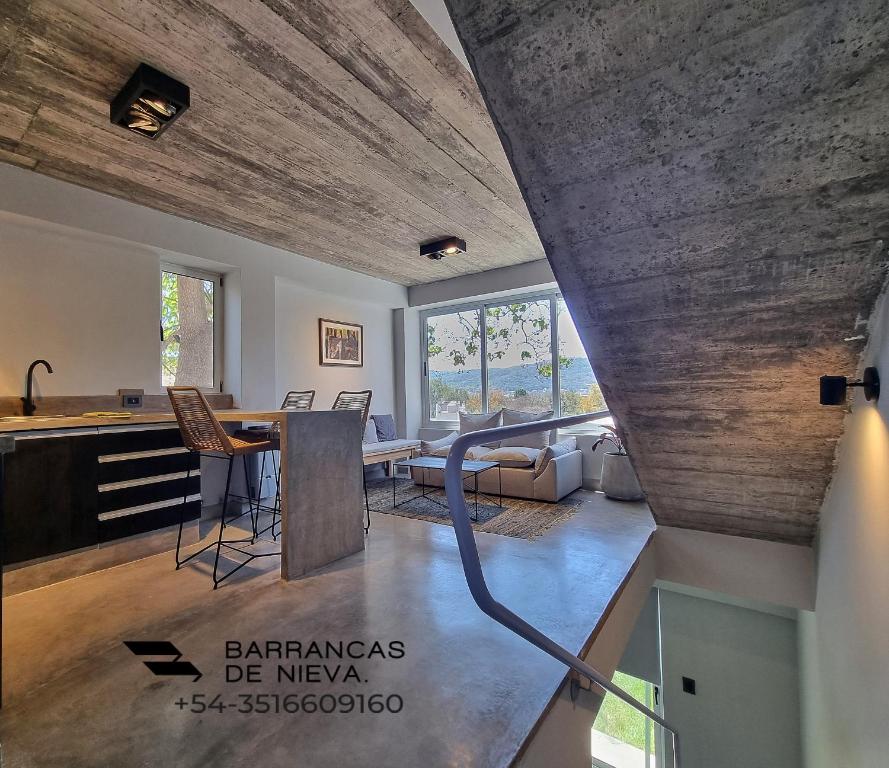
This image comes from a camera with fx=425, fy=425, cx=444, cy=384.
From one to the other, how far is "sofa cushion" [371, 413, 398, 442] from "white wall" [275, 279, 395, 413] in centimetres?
22

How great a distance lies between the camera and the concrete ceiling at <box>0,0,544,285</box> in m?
1.75

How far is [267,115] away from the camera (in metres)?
2.32

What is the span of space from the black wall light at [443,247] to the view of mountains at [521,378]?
6.28 feet

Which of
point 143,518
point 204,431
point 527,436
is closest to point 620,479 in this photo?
point 527,436

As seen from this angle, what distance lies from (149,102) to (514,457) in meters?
3.89

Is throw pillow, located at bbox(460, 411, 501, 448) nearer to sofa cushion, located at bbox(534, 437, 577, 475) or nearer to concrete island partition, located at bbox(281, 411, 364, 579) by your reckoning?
sofa cushion, located at bbox(534, 437, 577, 475)

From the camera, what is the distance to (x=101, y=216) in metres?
3.25

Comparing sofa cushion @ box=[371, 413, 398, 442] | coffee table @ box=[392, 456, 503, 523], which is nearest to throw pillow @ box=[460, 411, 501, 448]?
coffee table @ box=[392, 456, 503, 523]

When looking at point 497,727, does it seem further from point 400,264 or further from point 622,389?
point 400,264

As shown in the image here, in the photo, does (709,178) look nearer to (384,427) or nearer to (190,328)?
(190,328)

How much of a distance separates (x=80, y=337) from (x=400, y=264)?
315 cm

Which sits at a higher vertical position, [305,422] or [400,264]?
[400,264]

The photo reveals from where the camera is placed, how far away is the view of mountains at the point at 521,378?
526cm

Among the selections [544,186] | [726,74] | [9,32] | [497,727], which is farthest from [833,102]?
[9,32]
